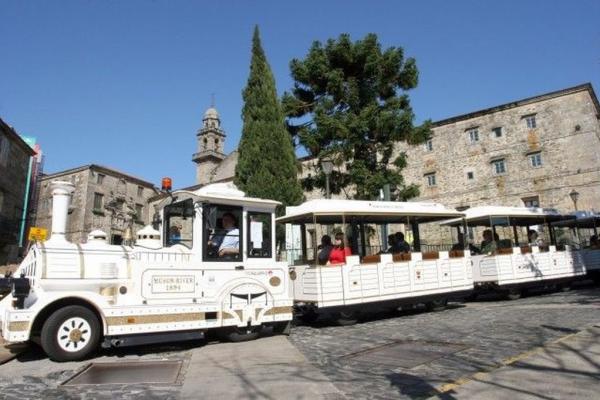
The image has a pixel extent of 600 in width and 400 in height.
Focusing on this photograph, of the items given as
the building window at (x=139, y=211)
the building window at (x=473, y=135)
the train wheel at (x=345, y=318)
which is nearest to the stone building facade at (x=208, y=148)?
the building window at (x=139, y=211)

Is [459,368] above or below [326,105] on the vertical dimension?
below

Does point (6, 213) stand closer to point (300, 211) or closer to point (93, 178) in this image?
point (93, 178)

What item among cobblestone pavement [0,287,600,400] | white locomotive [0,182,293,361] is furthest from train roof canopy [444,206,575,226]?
white locomotive [0,182,293,361]

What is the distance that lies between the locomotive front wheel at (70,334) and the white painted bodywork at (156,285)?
164mm

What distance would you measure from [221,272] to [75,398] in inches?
133

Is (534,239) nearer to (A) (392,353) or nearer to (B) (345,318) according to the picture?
(B) (345,318)

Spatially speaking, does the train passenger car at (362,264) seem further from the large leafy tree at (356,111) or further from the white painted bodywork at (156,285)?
the large leafy tree at (356,111)

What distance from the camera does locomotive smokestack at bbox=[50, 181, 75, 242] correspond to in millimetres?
6863

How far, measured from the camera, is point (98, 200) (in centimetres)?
4459

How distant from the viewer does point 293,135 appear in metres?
19.9

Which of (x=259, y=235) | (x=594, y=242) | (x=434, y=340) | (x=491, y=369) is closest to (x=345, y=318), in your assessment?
(x=434, y=340)

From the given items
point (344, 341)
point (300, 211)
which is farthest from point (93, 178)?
point (344, 341)

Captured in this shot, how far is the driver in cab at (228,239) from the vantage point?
25.5 ft

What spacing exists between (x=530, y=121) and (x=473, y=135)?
13.0ft
